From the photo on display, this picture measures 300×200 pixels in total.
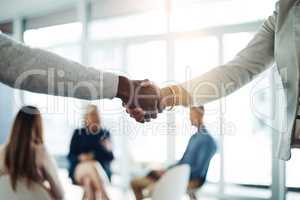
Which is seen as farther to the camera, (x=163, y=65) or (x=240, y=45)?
(x=163, y=65)

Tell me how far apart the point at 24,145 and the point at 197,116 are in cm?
79

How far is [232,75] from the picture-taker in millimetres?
991

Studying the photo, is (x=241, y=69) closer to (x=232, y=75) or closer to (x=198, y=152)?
(x=232, y=75)

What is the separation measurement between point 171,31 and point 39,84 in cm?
85

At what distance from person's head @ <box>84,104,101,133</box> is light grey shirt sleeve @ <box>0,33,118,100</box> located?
64cm

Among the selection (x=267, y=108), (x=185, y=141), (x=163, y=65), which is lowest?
(x=185, y=141)

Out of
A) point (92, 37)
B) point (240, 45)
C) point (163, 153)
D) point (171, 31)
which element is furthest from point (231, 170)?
point (92, 37)

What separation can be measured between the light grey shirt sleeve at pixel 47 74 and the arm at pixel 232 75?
0.93 ft

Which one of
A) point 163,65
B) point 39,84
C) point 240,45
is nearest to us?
point 39,84

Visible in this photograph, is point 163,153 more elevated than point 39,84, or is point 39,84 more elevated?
point 39,84

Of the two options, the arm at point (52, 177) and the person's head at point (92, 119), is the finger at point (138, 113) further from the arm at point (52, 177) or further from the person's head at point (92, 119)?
the arm at point (52, 177)

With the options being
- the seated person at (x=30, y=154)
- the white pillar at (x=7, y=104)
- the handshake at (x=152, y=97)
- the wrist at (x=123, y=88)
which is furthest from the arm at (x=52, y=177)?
the wrist at (x=123, y=88)

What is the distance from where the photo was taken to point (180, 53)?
4.97 ft

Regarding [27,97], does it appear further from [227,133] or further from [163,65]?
[227,133]
